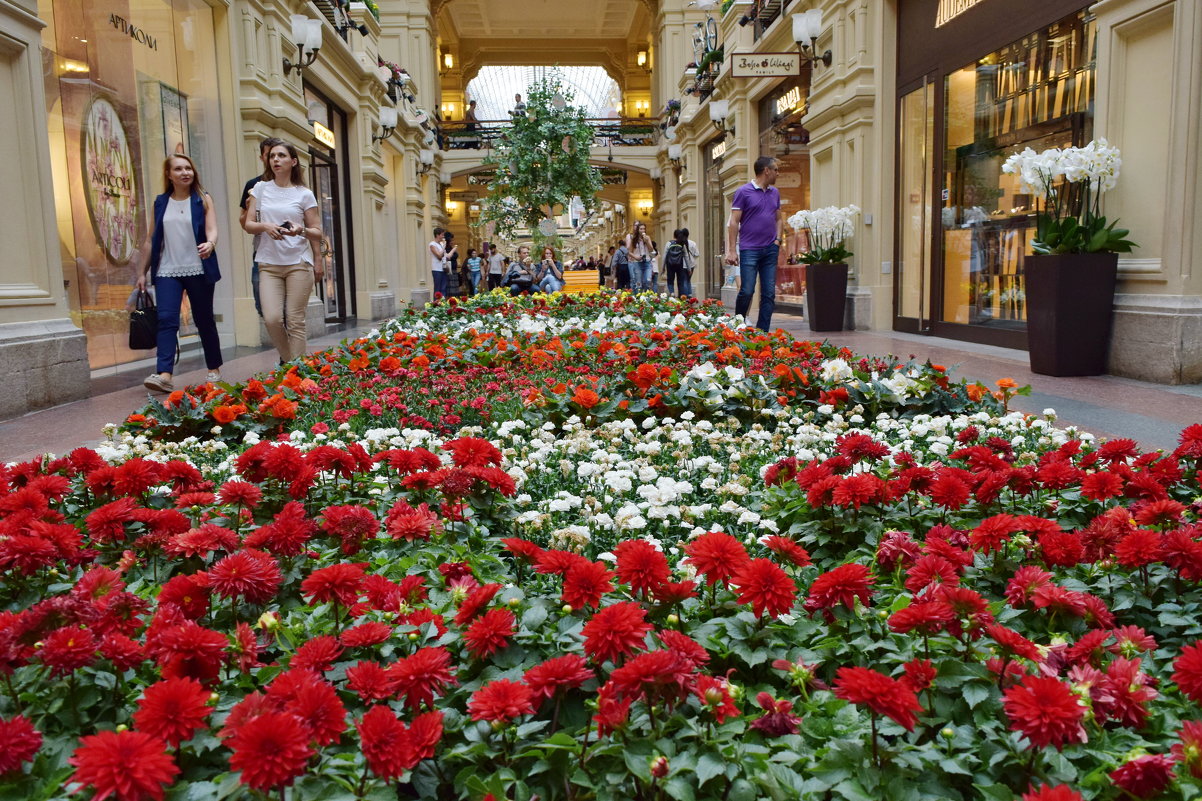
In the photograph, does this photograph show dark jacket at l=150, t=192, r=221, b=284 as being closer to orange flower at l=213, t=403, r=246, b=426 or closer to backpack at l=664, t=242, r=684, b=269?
orange flower at l=213, t=403, r=246, b=426

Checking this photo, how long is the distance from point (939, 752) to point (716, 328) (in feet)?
19.6

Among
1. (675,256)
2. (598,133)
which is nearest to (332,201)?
(675,256)

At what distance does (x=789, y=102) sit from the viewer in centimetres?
1480

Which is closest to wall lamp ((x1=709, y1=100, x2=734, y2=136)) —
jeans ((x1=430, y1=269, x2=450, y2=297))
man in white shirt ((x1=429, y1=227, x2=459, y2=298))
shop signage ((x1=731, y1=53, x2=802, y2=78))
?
shop signage ((x1=731, y1=53, x2=802, y2=78))

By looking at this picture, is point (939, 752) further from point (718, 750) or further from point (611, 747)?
point (611, 747)

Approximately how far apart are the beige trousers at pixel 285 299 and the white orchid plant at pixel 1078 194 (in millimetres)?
4920

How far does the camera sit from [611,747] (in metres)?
1.17

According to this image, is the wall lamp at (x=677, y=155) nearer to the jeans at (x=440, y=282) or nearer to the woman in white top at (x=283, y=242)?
the jeans at (x=440, y=282)

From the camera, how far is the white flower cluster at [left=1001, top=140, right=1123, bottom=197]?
5.93 m

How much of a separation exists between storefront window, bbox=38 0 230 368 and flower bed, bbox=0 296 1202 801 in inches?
214

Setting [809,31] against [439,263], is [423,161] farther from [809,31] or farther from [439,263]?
[809,31]

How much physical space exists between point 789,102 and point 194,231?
1108cm

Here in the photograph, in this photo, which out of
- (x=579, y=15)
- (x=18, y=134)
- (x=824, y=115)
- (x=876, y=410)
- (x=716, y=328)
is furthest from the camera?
(x=579, y=15)

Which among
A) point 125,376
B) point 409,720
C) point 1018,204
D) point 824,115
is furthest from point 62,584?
point 824,115
